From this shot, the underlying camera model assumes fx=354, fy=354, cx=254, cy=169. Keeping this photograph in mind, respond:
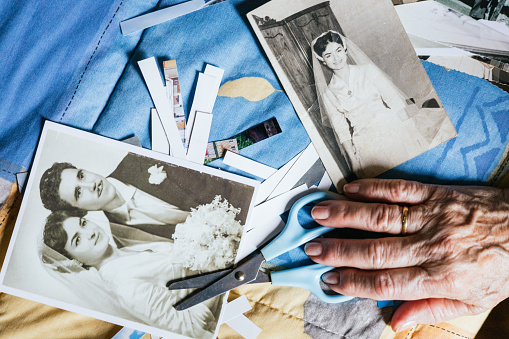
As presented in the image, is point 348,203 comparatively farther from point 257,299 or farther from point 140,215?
point 140,215

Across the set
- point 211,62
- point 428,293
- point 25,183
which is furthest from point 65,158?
point 428,293

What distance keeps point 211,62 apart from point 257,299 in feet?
1.49

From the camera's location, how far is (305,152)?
2.14 ft

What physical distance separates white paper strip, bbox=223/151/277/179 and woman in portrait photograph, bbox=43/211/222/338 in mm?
184

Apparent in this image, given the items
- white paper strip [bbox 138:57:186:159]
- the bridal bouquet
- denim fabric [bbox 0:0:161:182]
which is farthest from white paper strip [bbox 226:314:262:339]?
denim fabric [bbox 0:0:161:182]

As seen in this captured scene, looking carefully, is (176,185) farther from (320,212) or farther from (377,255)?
(377,255)

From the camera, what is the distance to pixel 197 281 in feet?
2.09

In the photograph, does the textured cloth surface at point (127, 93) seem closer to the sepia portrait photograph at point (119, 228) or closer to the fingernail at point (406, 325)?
the sepia portrait photograph at point (119, 228)

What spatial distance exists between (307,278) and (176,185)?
0.96ft

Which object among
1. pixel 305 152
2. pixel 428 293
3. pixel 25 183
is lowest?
pixel 428 293

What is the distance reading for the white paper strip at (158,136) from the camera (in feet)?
2.08

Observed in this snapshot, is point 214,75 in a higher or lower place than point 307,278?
higher

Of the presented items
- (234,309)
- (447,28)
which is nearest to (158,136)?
(234,309)

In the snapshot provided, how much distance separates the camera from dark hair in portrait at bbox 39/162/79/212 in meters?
0.63
